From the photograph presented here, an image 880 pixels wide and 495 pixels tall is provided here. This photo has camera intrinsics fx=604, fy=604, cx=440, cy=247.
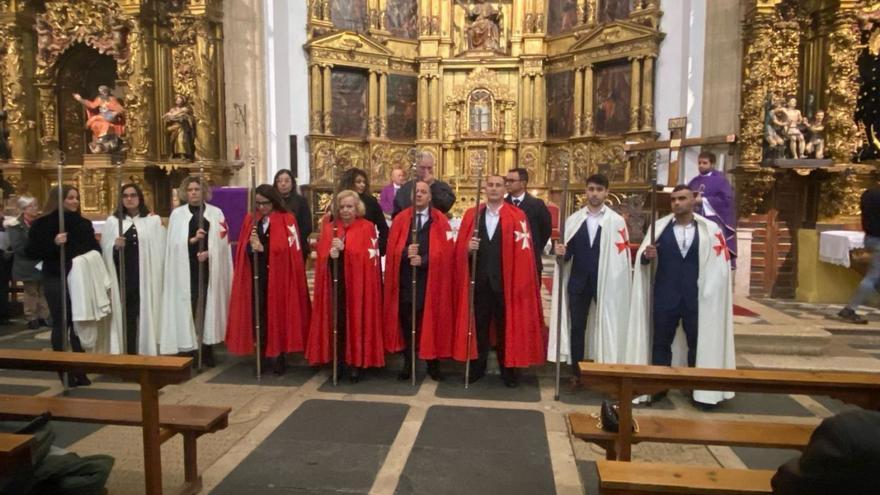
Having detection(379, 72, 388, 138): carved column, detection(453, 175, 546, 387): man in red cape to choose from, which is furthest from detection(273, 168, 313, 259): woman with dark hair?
detection(379, 72, 388, 138): carved column

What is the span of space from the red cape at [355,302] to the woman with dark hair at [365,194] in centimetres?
52

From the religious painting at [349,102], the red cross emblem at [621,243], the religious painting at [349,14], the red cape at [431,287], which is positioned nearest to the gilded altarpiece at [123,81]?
the religious painting at [349,102]

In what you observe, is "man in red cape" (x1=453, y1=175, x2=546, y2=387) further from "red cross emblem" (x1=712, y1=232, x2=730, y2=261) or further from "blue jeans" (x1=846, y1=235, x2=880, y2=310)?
"blue jeans" (x1=846, y1=235, x2=880, y2=310)

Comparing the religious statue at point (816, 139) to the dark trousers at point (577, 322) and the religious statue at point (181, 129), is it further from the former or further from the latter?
the religious statue at point (181, 129)

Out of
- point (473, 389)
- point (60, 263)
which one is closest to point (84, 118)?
point (60, 263)

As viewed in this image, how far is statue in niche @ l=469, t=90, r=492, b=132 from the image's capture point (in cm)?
1391

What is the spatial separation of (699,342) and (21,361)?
4537mm

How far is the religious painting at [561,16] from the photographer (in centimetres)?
1324

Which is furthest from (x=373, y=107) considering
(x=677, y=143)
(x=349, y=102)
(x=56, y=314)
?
(x=56, y=314)

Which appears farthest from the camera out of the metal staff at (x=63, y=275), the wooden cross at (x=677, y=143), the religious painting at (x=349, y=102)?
the religious painting at (x=349, y=102)

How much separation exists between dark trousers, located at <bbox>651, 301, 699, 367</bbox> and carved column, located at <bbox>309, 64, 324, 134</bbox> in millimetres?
9389

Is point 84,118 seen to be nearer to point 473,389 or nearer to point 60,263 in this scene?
point 60,263

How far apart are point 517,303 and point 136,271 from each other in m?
3.57

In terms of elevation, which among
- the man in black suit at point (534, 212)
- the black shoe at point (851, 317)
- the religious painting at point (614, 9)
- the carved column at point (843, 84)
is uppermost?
the religious painting at point (614, 9)
